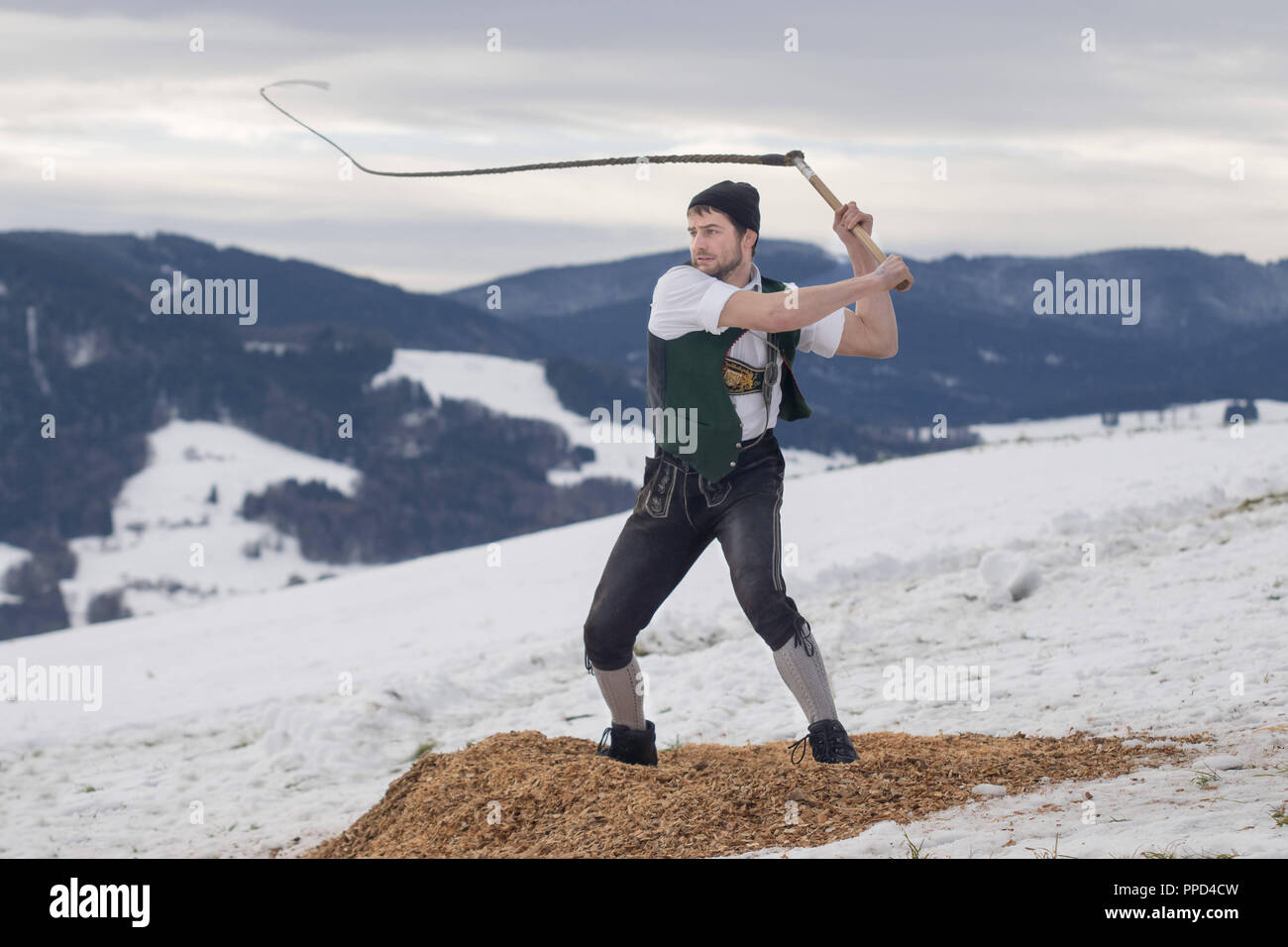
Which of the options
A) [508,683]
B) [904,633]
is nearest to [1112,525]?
[904,633]

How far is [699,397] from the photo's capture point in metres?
5.47

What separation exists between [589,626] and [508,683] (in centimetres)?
650

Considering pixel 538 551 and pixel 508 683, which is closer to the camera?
pixel 508 683

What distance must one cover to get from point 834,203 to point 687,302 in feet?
2.45

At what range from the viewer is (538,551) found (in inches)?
791

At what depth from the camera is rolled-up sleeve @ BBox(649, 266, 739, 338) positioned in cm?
521

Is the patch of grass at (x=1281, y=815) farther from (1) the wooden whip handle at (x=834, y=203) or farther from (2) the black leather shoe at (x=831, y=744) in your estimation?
(1) the wooden whip handle at (x=834, y=203)

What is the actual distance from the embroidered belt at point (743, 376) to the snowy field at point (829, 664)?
6.33 feet

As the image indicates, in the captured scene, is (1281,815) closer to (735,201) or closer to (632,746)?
(632,746)

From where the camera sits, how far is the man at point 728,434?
5.38 meters

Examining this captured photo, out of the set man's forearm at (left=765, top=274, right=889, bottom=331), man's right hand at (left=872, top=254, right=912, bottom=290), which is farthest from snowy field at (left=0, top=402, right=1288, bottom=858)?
man's right hand at (left=872, top=254, right=912, bottom=290)

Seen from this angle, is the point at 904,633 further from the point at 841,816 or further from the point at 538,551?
the point at 538,551

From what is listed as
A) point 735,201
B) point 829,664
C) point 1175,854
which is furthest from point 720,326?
point 829,664
